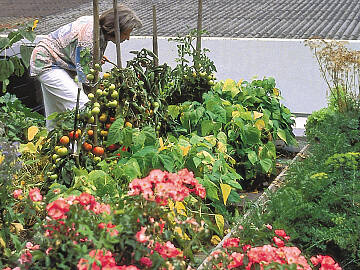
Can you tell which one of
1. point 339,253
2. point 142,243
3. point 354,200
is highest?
point 142,243

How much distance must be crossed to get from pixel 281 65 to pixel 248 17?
2908 millimetres

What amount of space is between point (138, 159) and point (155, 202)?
116 cm

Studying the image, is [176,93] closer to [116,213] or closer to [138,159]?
[138,159]

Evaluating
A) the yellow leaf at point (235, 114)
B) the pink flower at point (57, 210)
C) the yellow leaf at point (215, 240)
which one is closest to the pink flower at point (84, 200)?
the pink flower at point (57, 210)

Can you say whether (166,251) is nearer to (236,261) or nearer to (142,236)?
(142,236)

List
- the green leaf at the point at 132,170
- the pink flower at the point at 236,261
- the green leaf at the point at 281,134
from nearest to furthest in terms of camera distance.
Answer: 1. the pink flower at the point at 236,261
2. the green leaf at the point at 132,170
3. the green leaf at the point at 281,134

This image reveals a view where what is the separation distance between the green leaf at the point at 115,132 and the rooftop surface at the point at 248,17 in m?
7.27

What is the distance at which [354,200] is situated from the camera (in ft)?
9.27

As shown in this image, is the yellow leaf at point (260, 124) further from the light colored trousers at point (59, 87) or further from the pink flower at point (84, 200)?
the pink flower at point (84, 200)

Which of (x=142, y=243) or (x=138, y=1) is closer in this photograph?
(x=142, y=243)

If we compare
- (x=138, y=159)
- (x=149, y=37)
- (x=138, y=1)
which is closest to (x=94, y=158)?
(x=138, y=159)

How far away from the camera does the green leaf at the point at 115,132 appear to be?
308 centimetres

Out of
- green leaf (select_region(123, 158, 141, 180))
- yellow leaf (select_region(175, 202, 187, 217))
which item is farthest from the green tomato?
yellow leaf (select_region(175, 202, 187, 217))

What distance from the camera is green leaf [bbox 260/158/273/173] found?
3.68m
